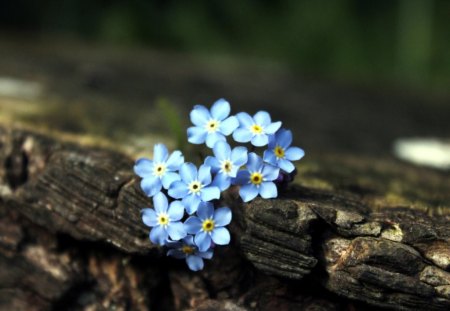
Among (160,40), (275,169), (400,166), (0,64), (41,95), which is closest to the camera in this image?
(275,169)

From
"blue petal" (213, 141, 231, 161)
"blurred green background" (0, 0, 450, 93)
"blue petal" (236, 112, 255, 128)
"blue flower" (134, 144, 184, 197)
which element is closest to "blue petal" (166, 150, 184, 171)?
"blue flower" (134, 144, 184, 197)

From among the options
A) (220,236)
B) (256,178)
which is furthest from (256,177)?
(220,236)

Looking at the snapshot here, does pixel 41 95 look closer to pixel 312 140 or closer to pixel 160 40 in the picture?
pixel 312 140

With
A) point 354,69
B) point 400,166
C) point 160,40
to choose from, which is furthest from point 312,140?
point 160,40

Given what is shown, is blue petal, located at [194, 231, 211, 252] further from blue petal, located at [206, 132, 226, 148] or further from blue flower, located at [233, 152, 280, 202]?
blue petal, located at [206, 132, 226, 148]

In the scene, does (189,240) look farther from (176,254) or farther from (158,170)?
(158,170)

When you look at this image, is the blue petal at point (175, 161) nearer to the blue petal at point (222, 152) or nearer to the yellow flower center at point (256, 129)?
the blue petal at point (222, 152)
